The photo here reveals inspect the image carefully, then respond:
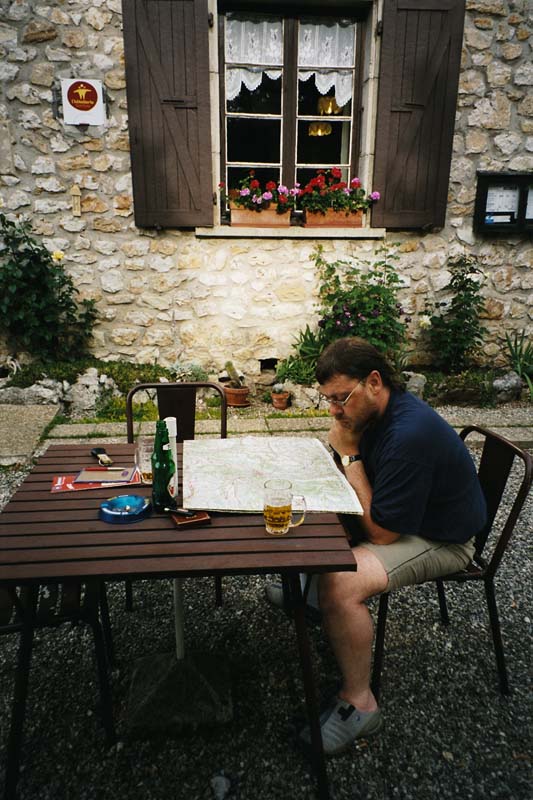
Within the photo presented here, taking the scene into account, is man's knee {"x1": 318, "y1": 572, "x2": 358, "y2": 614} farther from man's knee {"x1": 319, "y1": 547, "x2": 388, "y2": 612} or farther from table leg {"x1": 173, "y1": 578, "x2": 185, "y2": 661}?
table leg {"x1": 173, "y1": 578, "x2": 185, "y2": 661}

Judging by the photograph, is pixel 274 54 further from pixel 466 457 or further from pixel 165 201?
pixel 466 457

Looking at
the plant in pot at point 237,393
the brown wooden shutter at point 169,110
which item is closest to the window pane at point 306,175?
the brown wooden shutter at point 169,110

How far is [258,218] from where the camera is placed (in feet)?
16.1

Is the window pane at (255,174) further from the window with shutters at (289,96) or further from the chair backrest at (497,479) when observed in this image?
the chair backrest at (497,479)

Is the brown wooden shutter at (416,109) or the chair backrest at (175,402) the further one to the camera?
the brown wooden shutter at (416,109)

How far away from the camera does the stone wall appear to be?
14.6 ft

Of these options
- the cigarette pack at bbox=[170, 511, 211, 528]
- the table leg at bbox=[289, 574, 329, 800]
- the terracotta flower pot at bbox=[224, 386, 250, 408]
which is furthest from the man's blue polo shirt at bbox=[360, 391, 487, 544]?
the terracotta flower pot at bbox=[224, 386, 250, 408]

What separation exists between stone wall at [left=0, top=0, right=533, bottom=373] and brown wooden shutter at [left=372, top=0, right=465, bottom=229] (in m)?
0.17

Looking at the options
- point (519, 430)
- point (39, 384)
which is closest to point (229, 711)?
point (519, 430)

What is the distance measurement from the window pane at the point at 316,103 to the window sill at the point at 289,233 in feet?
Answer: 3.83

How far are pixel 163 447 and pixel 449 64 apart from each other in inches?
192

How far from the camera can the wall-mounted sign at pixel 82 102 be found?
4445 mm

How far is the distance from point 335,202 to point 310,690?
437 cm

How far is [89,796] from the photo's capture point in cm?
146
